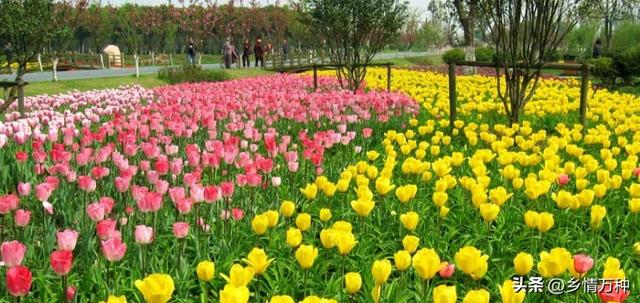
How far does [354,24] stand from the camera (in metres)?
13.8

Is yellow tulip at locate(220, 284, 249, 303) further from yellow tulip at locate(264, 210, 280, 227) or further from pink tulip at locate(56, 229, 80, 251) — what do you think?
yellow tulip at locate(264, 210, 280, 227)

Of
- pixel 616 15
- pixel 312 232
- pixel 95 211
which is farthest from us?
pixel 616 15

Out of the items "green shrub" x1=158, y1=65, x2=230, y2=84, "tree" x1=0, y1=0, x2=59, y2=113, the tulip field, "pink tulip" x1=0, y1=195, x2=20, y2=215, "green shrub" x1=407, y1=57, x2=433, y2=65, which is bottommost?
the tulip field

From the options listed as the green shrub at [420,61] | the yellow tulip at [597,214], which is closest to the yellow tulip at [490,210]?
the yellow tulip at [597,214]

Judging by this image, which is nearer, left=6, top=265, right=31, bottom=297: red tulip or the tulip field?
left=6, top=265, right=31, bottom=297: red tulip

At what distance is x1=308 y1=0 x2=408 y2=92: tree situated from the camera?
1357 centimetres

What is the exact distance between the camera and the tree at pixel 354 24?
44.5 ft

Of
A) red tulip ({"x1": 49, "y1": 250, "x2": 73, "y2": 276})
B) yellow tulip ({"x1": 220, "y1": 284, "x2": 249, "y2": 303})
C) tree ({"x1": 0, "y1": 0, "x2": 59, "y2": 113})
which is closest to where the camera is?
yellow tulip ({"x1": 220, "y1": 284, "x2": 249, "y2": 303})

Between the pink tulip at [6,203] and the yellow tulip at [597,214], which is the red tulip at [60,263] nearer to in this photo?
the pink tulip at [6,203]

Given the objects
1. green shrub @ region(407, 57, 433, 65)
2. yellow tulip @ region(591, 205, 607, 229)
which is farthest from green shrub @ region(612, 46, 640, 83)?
green shrub @ region(407, 57, 433, 65)

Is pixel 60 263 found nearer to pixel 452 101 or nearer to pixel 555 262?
pixel 555 262

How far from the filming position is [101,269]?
10.3 feet

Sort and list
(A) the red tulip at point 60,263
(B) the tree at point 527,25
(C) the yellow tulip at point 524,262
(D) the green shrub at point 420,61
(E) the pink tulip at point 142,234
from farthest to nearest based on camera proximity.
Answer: (D) the green shrub at point 420,61
(B) the tree at point 527,25
(E) the pink tulip at point 142,234
(C) the yellow tulip at point 524,262
(A) the red tulip at point 60,263

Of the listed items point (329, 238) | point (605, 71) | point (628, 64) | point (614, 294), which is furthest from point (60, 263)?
point (628, 64)
